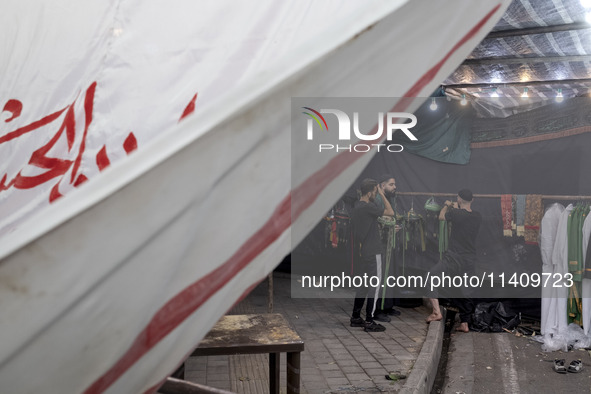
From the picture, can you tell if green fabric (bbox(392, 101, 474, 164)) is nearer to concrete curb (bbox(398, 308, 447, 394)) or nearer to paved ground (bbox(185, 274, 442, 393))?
paved ground (bbox(185, 274, 442, 393))

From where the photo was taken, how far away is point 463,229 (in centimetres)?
782

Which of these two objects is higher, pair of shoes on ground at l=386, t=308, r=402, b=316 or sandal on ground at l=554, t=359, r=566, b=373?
pair of shoes on ground at l=386, t=308, r=402, b=316

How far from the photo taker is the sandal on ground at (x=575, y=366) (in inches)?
245

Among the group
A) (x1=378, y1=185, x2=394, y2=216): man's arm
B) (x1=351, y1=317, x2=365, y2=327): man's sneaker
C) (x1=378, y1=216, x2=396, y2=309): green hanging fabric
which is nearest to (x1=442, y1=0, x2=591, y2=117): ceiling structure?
(x1=378, y1=185, x2=394, y2=216): man's arm

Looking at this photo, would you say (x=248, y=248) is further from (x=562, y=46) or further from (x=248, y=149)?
(x=562, y=46)

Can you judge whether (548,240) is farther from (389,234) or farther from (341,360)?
(341,360)

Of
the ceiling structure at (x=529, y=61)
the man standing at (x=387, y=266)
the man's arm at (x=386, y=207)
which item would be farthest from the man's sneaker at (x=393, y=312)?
the ceiling structure at (x=529, y=61)

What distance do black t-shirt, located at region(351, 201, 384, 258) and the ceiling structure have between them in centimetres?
212

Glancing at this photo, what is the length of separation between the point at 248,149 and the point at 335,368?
5.25m

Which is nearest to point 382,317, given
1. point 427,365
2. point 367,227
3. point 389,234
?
point 389,234

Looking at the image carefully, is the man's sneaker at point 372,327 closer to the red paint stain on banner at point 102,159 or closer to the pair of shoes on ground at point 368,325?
the pair of shoes on ground at point 368,325

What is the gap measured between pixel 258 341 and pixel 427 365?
329cm

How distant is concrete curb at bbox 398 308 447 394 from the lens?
521 cm

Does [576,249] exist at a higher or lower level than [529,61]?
lower
